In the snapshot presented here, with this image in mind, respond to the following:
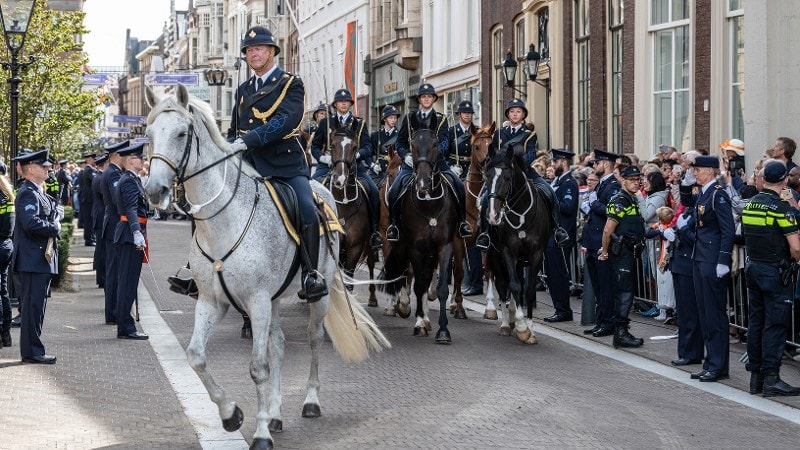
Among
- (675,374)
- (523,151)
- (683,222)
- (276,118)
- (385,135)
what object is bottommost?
(675,374)

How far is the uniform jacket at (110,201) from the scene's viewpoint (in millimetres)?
15664

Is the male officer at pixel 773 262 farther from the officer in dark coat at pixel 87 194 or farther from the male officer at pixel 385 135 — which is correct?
the officer in dark coat at pixel 87 194

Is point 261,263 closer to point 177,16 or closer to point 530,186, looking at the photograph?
point 530,186

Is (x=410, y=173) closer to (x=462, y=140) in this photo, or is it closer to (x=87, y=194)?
(x=462, y=140)

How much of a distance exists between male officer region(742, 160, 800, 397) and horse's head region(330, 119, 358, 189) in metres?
5.43

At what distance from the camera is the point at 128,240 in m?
15.0

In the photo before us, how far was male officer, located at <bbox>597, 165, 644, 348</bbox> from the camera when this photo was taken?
14.2 m

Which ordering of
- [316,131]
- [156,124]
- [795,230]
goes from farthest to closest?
[316,131] → [795,230] → [156,124]

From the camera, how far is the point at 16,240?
508 inches

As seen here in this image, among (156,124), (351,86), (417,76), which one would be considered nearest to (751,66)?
(156,124)

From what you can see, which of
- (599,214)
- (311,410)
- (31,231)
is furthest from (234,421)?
(599,214)

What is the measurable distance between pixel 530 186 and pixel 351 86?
3854 cm

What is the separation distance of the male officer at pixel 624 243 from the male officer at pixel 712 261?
6.86 feet

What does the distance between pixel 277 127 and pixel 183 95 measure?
1.01 m
